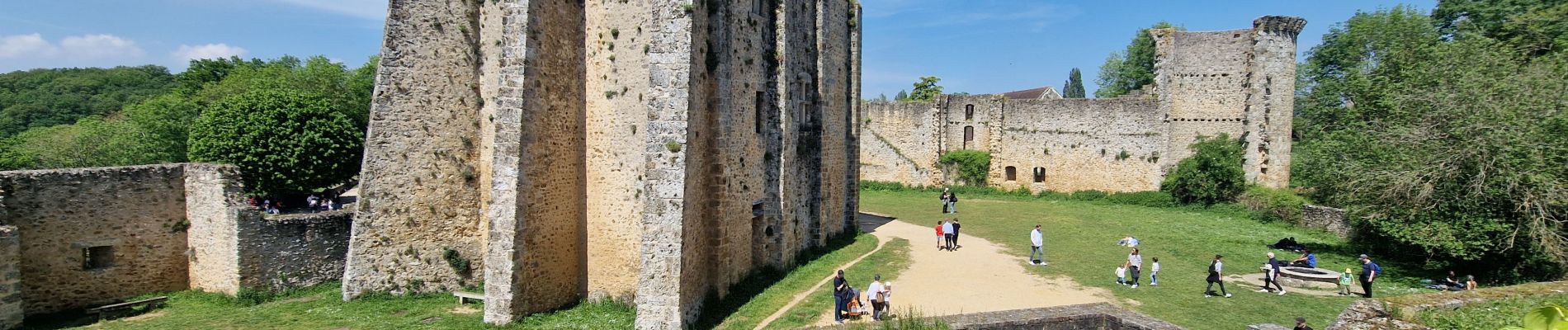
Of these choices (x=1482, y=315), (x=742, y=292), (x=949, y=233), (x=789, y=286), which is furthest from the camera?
(x=949, y=233)

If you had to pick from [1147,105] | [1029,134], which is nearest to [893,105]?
[1029,134]

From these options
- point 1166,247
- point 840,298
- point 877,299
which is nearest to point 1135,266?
point 1166,247

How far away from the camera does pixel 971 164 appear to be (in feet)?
99.7

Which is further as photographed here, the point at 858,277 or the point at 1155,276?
the point at 858,277

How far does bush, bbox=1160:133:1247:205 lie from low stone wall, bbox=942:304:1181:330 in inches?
773

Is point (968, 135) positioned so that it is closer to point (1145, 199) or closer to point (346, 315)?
point (1145, 199)

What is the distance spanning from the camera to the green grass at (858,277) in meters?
11.3

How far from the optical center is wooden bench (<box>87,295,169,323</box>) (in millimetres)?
11664

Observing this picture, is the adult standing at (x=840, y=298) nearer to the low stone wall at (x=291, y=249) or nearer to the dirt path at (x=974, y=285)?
the dirt path at (x=974, y=285)

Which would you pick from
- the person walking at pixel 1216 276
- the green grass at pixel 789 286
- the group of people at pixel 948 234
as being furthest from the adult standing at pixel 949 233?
the person walking at pixel 1216 276

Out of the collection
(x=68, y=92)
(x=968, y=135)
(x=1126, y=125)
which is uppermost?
(x=68, y=92)

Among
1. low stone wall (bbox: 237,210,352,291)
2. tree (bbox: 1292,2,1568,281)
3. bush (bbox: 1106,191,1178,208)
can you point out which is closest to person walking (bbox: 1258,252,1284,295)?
tree (bbox: 1292,2,1568,281)

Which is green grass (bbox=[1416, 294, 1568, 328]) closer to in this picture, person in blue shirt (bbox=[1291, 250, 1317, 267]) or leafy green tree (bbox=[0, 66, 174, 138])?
person in blue shirt (bbox=[1291, 250, 1317, 267])

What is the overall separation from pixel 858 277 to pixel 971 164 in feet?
57.2
